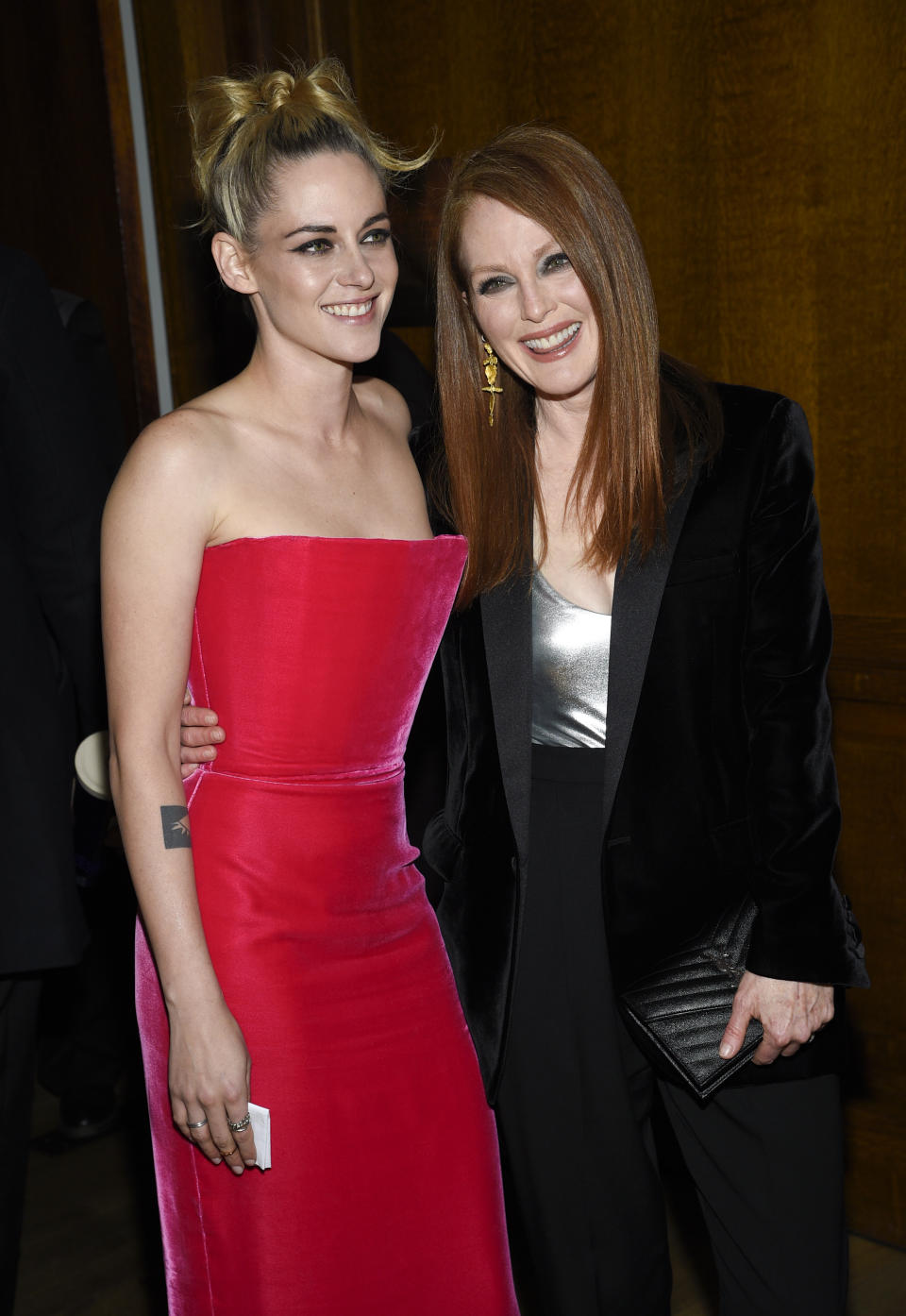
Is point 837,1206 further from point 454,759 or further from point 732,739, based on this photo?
point 454,759

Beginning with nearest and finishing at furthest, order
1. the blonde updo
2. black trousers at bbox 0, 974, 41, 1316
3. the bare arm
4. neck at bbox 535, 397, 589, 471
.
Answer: the bare arm
the blonde updo
neck at bbox 535, 397, 589, 471
black trousers at bbox 0, 974, 41, 1316

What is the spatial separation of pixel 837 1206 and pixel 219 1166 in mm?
753

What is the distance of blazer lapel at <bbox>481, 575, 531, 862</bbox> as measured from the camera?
171 centimetres

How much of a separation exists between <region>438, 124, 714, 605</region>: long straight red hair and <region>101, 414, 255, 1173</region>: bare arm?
0.38 m

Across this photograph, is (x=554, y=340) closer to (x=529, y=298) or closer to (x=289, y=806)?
(x=529, y=298)

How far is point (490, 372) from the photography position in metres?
1.87

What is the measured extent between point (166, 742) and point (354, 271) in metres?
0.61

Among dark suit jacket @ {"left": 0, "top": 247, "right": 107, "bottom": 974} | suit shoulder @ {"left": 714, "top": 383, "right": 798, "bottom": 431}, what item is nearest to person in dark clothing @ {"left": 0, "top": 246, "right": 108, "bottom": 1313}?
dark suit jacket @ {"left": 0, "top": 247, "right": 107, "bottom": 974}

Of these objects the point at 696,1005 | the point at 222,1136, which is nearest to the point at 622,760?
the point at 696,1005

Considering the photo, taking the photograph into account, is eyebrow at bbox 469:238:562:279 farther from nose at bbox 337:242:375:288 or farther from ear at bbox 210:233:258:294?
ear at bbox 210:233:258:294

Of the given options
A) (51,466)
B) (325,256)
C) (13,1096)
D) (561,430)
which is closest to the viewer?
(325,256)

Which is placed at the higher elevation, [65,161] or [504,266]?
[65,161]

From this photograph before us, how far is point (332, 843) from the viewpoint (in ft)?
5.59

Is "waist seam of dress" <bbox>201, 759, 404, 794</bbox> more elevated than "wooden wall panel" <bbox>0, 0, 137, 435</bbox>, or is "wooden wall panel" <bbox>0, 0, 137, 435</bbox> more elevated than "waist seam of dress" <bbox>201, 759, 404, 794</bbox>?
"wooden wall panel" <bbox>0, 0, 137, 435</bbox>
